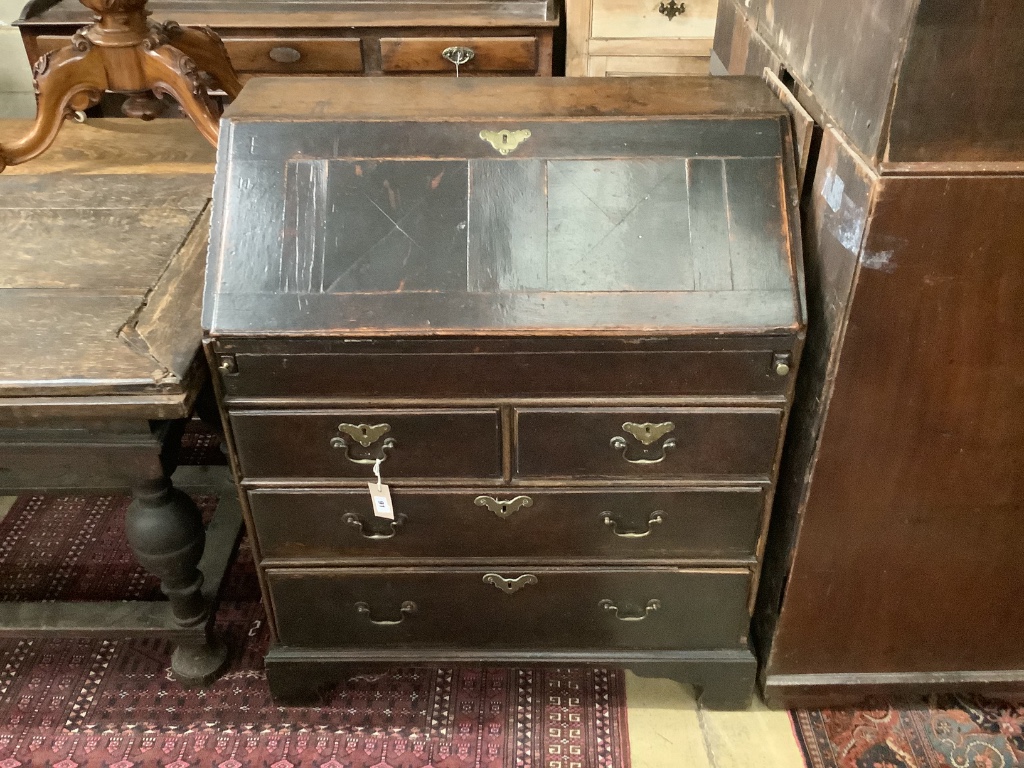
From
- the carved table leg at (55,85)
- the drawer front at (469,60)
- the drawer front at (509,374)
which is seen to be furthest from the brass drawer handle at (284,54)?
the drawer front at (509,374)

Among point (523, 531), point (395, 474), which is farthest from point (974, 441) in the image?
point (395, 474)

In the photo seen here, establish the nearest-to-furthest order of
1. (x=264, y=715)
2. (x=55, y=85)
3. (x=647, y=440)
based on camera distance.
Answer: (x=647, y=440)
(x=264, y=715)
(x=55, y=85)

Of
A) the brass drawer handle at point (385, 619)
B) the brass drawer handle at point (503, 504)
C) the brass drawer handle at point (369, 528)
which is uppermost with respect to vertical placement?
the brass drawer handle at point (503, 504)

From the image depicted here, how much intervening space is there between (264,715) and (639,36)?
6.67ft

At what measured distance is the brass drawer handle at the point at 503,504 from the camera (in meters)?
1.41

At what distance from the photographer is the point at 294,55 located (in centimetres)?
257

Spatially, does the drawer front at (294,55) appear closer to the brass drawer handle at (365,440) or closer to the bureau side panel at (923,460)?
the brass drawer handle at (365,440)

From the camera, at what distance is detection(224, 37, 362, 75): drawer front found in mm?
2562

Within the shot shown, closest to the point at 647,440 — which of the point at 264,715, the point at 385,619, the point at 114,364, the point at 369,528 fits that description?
the point at 369,528

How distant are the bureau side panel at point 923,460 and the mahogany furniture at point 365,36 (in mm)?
1688

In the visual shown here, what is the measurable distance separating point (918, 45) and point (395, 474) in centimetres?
95

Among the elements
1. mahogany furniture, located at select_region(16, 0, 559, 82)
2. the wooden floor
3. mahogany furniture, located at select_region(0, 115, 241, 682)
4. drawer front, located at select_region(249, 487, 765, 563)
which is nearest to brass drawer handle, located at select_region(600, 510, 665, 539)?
drawer front, located at select_region(249, 487, 765, 563)

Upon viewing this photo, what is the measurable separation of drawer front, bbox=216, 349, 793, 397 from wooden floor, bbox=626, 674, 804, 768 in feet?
2.48

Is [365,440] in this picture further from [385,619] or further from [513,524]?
[385,619]
